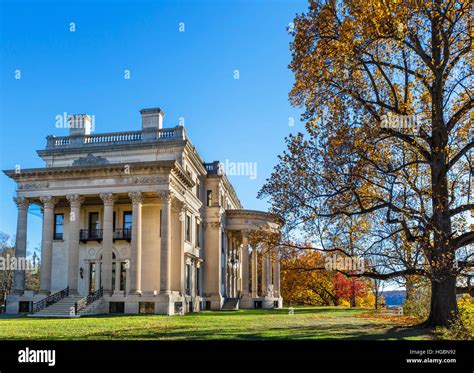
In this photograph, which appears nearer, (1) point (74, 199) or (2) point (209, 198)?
(1) point (74, 199)

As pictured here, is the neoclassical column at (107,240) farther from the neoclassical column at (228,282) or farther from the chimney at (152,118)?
the neoclassical column at (228,282)

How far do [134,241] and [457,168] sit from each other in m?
24.6

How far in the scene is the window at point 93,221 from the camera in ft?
144

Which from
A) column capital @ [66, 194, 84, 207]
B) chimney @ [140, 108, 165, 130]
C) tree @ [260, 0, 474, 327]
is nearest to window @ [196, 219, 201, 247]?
chimney @ [140, 108, 165, 130]

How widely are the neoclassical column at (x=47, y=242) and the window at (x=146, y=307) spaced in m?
7.83

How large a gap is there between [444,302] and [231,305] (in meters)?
33.9

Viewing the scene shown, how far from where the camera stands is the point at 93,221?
4425cm

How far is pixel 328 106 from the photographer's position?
70.8 feet

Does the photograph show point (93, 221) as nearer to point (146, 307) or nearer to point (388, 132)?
point (146, 307)

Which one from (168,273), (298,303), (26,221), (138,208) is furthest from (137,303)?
(298,303)

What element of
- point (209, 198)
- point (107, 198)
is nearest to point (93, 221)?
point (107, 198)

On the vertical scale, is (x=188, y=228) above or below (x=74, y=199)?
below

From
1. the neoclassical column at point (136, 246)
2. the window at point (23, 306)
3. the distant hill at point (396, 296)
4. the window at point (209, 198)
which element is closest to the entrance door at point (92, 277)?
the window at point (23, 306)
